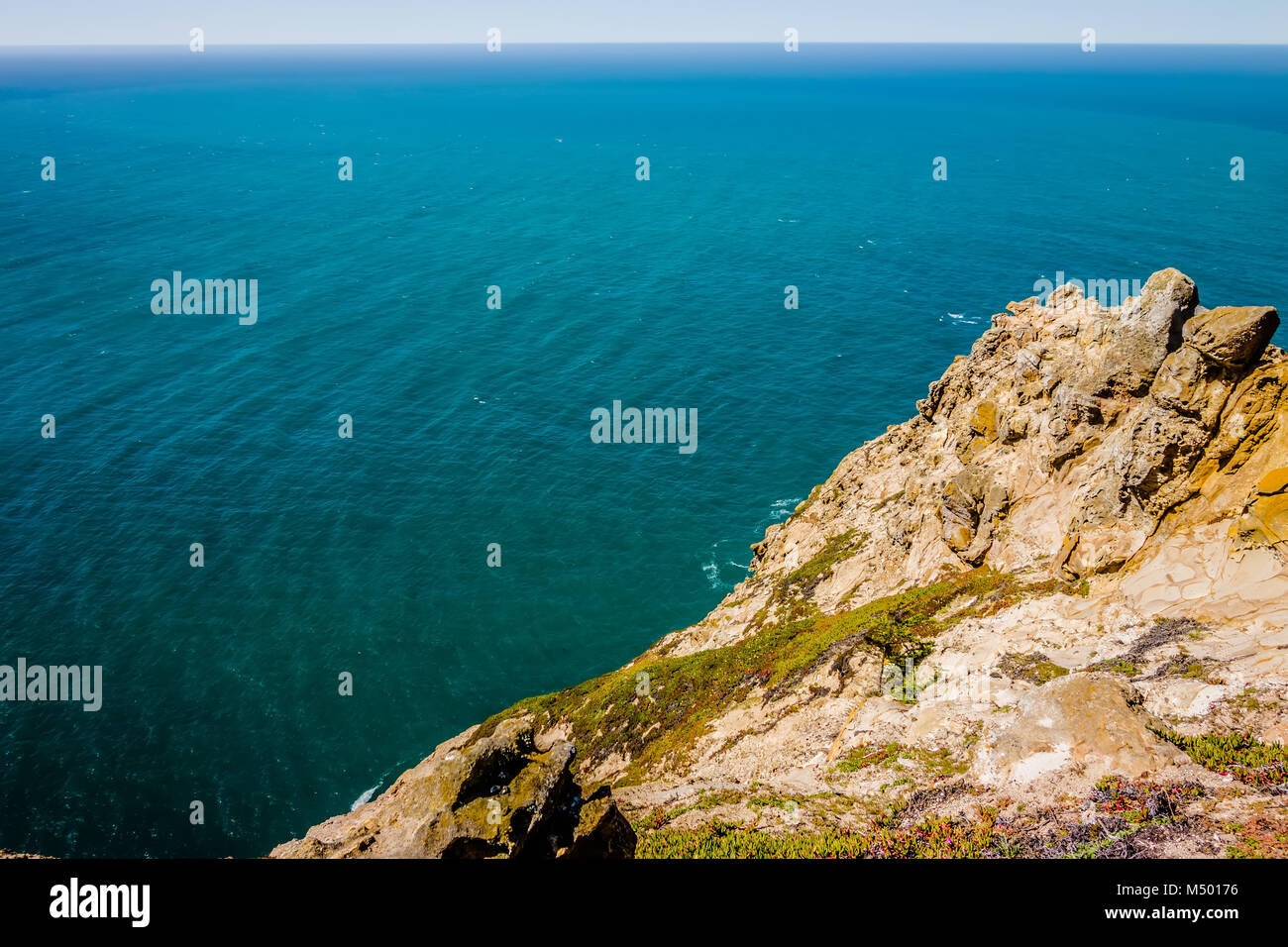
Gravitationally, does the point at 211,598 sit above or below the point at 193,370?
below

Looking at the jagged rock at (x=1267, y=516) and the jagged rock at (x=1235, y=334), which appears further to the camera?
the jagged rock at (x=1235, y=334)

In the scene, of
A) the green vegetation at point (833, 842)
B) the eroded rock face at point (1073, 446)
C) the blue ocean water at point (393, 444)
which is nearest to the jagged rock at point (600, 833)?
the green vegetation at point (833, 842)

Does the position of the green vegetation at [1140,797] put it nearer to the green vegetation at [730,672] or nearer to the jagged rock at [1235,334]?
the green vegetation at [730,672]

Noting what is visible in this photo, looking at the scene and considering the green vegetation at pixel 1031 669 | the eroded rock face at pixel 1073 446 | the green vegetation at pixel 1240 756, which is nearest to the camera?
the green vegetation at pixel 1240 756

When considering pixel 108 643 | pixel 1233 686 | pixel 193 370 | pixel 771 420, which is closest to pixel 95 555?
pixel 108 643

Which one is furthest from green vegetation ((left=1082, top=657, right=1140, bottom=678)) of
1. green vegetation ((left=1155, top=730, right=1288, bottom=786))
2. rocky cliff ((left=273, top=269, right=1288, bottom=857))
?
green vegetation ((left=1155, top=730, right=1288, bottom=786))

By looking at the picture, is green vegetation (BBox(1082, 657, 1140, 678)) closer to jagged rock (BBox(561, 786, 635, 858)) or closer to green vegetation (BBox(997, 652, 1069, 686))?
green vegetation (BBox(997, 652, 1069, 686))
